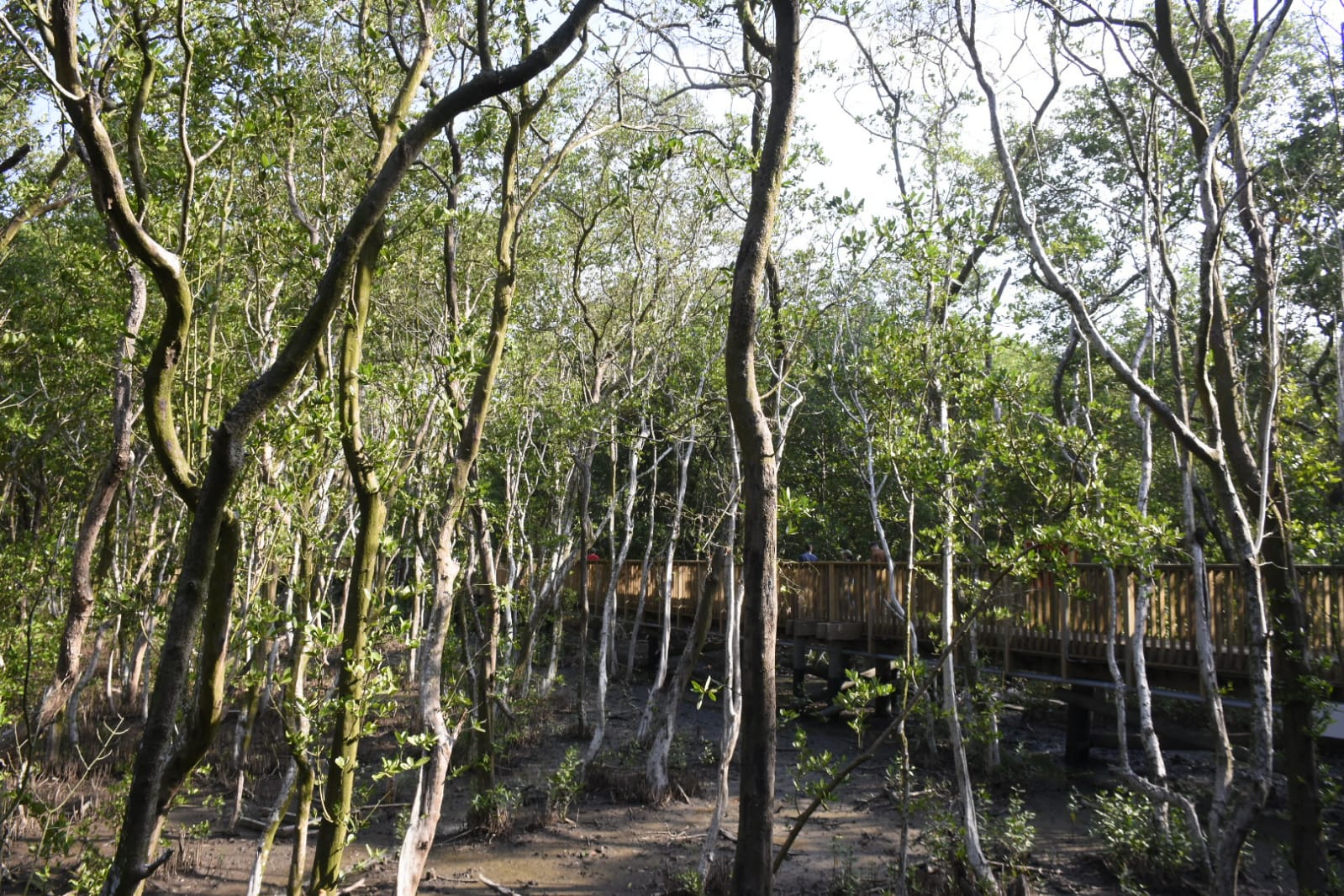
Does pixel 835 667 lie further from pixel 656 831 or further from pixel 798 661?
pixel 656 831

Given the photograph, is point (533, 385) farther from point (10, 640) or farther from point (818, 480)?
point (818, 480)

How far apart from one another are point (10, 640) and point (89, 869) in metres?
2.62

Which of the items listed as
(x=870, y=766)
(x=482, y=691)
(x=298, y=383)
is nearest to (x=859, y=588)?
(x=870, y=766)

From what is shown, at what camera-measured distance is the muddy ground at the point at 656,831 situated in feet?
26.7

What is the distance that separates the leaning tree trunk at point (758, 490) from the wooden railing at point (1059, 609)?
2513 mm

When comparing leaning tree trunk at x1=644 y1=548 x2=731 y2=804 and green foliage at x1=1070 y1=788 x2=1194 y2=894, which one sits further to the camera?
leaning tree trunk at x1=644 y1=548 x2=731 y2=804

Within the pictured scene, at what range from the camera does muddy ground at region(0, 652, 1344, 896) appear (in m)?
8.15

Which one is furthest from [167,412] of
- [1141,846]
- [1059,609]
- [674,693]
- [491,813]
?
[1059,609]

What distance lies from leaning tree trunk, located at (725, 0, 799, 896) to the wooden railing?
2513 millimetres

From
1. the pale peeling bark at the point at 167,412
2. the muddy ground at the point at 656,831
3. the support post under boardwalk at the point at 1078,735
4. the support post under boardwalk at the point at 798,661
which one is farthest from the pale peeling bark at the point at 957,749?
the support post under boardwalk at the point at 798,661

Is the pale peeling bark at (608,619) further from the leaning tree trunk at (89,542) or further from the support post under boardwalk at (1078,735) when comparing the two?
the support post under boardwalk at (1078,735)

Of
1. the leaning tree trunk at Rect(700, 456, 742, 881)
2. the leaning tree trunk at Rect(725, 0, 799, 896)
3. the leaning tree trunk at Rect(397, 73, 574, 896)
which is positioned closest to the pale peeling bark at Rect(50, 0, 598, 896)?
the leaning tree trunk at Rect(725, 0, 799, 896)

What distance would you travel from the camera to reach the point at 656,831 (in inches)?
388

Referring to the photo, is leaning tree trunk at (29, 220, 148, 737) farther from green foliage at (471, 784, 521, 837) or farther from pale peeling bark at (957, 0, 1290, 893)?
pale peeling bark at (957, 0, 1290, 893)
